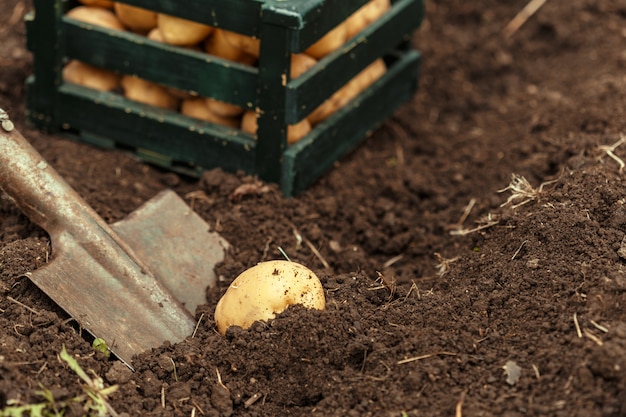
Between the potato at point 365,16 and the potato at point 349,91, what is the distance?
7.7 inches

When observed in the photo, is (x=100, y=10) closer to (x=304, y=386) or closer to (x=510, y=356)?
(x=304, y=386)

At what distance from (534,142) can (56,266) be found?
2277 millimetres

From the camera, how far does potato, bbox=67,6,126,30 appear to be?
4059 millimetres

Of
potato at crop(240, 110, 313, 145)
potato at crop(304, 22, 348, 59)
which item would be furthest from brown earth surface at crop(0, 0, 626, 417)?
potato at crop(304, 22, 348, 59)

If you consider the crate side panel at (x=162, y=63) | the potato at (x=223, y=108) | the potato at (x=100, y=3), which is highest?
the potato at (x=100, y=3)

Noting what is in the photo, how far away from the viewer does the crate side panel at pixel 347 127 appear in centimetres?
389

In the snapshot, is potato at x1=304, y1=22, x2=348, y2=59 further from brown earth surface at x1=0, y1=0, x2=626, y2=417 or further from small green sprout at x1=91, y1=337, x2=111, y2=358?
small green sprout at x1=91, y1=337, x2=111, y2=358

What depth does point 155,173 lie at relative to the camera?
4.17 meters

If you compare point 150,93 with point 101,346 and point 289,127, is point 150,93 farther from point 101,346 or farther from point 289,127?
point 101,346

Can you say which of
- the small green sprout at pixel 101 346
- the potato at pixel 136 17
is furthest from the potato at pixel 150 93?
the small green sprout at pixel 101 346

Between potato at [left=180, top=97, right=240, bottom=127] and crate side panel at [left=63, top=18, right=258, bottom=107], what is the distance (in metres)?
0.14

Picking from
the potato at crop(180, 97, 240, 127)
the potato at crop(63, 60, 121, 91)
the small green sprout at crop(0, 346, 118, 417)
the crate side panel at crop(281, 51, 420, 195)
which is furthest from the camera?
the potato at crop(63, 60, 121, 91)

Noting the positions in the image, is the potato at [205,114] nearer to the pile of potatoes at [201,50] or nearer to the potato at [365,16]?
the pile of potatoes at [201,50]

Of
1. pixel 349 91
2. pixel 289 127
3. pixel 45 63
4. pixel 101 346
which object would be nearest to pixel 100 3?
pixel 45 63
